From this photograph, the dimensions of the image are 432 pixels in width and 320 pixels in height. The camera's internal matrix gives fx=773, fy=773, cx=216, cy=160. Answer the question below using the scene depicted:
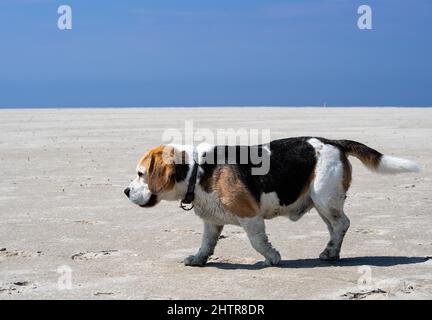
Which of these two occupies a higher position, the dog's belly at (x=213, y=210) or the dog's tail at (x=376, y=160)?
the dog's tail at (x=376, y=160)

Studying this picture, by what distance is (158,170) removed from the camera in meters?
8.12

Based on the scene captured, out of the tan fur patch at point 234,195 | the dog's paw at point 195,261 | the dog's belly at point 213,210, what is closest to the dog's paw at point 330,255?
the tan fur patch at point 234,195

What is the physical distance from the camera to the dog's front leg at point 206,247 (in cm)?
834

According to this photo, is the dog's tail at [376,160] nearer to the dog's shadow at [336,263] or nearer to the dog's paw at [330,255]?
the dog's shadow at [336,263]

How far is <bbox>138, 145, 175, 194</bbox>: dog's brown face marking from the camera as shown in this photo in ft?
26.6

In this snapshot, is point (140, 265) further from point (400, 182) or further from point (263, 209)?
point (400, 182)

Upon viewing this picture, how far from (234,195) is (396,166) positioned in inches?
78.9

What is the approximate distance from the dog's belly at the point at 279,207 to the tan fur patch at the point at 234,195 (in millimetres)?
171

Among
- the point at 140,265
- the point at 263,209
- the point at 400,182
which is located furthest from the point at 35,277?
the point at 400,182

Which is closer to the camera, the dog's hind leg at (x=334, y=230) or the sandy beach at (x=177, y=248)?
the sandy beach at (x=177, y=248)

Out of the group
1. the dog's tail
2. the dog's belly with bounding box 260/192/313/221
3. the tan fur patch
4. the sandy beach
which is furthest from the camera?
the dog's tail

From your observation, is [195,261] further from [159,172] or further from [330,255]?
[330,255]

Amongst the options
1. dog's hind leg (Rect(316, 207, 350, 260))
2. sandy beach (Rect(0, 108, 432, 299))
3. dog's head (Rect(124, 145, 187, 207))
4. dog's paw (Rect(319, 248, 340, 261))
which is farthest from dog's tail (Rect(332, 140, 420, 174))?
dog's head (Rect(124, 145, 187, 207))

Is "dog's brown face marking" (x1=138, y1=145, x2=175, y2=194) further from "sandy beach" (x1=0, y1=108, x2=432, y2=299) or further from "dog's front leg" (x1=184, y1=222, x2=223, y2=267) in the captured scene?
"sandy beach" (x1=0, y1=108, x2=432, y2=299)
